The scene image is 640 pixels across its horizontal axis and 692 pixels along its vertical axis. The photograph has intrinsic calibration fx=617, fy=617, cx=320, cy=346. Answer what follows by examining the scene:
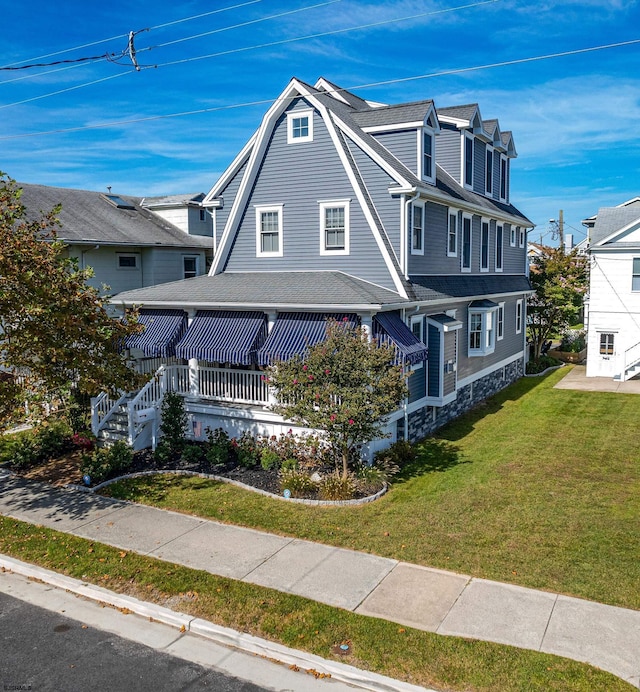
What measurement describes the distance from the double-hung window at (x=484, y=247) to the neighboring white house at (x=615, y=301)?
707cm

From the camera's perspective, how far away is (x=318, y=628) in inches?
367

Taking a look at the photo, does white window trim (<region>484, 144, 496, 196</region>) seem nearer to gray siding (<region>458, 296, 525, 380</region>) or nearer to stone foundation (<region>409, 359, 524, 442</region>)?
gray siding (<region>458, 296, 525, 380</region>)

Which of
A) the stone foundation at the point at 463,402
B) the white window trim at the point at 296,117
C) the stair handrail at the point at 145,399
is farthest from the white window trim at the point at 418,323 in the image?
the stair handrail at the point at 145,399

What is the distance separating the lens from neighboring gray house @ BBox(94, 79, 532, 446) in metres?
18.0

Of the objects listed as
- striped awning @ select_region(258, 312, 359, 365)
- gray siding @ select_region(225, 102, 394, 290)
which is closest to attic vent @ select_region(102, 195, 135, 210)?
gray siding @ select_region(225, 102, 394, 290)

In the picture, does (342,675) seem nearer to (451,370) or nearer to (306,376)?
(306,376)

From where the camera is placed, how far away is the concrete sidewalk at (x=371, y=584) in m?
8.95

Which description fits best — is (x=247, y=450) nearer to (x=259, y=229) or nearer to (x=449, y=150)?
(x=259, y=229)

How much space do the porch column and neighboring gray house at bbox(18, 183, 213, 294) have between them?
26.0ft

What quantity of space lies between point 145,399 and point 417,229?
10207 millimetres

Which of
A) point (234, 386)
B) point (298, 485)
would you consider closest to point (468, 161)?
point (234, 386)

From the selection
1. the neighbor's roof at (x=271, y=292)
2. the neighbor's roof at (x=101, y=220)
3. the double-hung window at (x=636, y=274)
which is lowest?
the neighbor's roof at (x=271, y=292)

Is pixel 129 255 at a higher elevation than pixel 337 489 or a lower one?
higher

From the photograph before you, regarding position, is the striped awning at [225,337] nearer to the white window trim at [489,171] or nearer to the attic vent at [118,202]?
the attic vent at [118,202]
